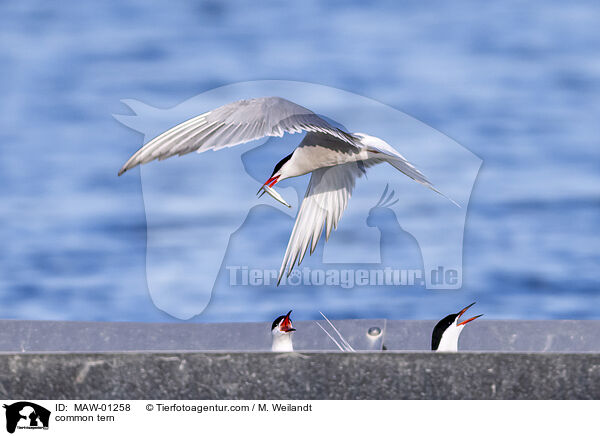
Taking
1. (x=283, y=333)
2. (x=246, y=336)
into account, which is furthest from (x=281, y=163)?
(x=246, y=336)

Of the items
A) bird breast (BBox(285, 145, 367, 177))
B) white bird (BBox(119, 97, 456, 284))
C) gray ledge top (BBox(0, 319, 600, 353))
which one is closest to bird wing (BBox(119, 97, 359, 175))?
white bird (BBox(119, 97, 456, 284))

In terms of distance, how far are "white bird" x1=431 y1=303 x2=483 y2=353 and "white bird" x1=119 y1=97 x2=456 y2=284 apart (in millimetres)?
368

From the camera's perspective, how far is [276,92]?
317cm

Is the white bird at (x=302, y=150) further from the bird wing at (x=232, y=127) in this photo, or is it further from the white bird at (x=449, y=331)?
the white bird at (x=449, y=331)

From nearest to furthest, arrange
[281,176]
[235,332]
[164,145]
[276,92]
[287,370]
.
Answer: [287,370]
[164,145]
[281,176]
[235,332]
[276,92]

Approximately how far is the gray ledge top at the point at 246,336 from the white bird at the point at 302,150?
0.38 meters

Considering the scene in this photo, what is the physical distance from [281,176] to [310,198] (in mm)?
161

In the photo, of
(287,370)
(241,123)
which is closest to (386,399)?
(287,370)

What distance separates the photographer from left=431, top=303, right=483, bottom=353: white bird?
2580mm

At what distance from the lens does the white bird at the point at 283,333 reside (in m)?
2.59

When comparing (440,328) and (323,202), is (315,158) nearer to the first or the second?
(323,202)

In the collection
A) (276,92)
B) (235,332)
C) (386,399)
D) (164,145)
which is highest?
(276,92)

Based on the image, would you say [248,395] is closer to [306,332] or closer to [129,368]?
[129,368]
